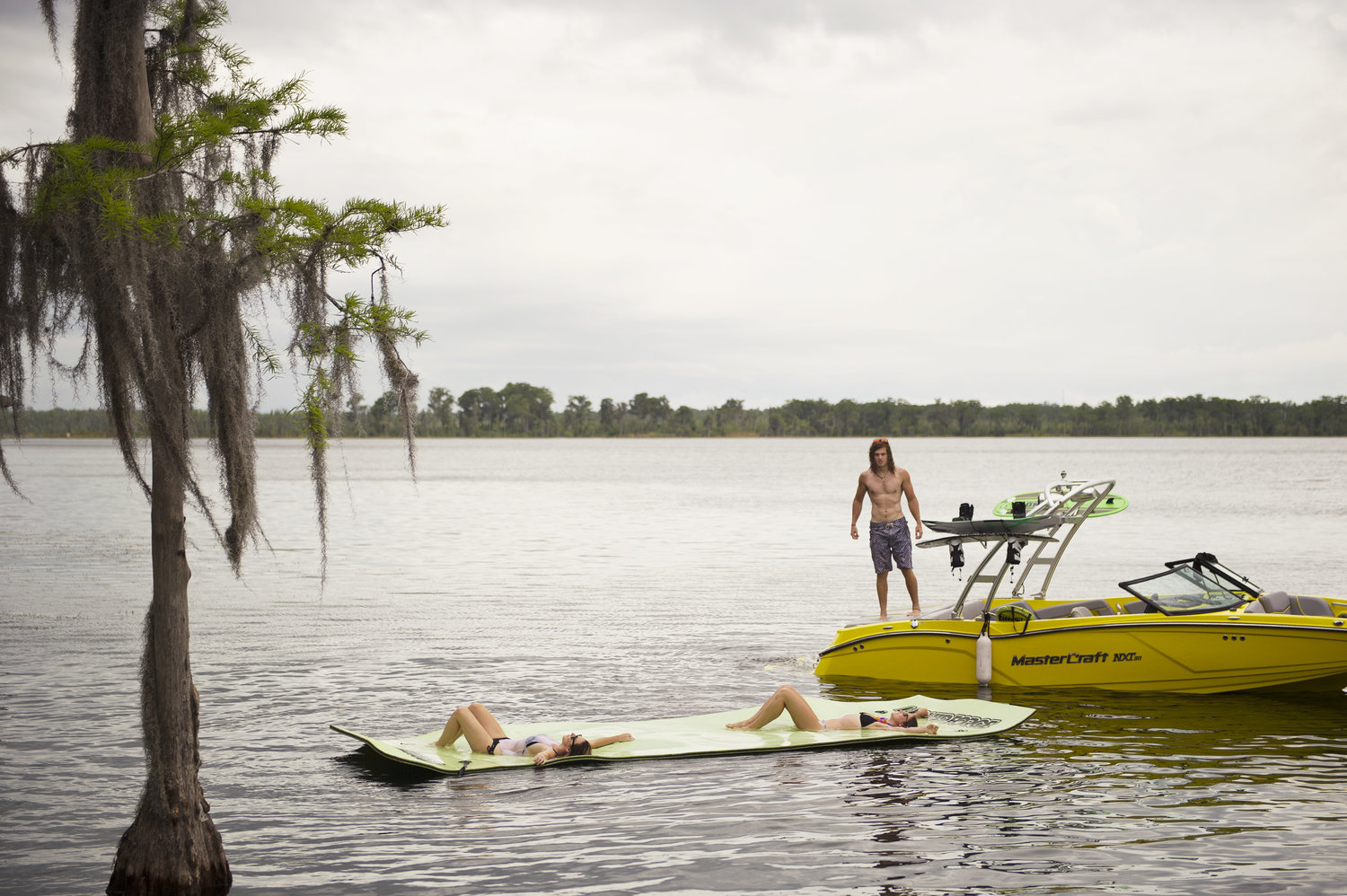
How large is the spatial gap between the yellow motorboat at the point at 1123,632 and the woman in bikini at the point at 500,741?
439cm

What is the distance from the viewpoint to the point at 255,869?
22.9 ft

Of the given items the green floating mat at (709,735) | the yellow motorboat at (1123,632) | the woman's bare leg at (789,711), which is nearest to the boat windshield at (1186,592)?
the yellow motorboat at (1123,632)

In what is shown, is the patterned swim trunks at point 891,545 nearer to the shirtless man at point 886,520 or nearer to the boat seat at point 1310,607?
the shirtless man at point 886,520

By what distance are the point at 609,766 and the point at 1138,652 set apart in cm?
582

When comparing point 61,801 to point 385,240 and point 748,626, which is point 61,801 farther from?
point 748,626

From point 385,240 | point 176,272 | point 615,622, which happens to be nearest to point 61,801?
point 176,272

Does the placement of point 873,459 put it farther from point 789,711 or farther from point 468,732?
point 468,732

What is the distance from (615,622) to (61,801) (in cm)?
969

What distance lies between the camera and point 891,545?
14344mm

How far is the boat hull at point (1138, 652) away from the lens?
10664mm

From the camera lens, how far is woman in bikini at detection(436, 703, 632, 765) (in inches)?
359

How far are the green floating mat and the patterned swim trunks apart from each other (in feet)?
11.8

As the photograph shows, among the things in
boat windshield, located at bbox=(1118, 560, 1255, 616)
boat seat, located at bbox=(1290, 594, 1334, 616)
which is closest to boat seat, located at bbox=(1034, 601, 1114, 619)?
boat windshield, located at bbox=(1118, 560, 1255, 616)

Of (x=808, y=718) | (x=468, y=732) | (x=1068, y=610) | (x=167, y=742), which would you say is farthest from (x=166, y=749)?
(x=1068, y=610)
